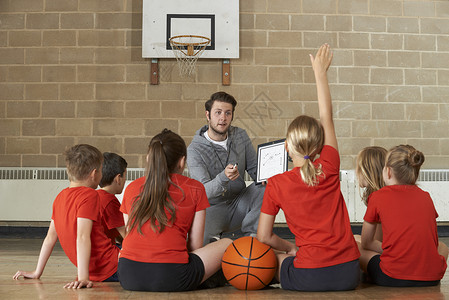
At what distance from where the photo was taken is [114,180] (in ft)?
9.14

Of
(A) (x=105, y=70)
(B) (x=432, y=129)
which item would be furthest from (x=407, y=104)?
(A) (x=105, y=70)

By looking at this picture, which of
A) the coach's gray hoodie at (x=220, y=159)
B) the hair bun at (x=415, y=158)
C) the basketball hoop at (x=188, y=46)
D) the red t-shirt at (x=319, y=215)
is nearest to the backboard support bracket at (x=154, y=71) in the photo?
the basketball hoop at (x=188, y=46)

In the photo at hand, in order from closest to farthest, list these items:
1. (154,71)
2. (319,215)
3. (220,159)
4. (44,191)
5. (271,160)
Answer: (319,215)
(271,160)
(220,159)
(44,191)
(154,71)

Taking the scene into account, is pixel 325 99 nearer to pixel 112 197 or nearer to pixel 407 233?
pixel 407 233

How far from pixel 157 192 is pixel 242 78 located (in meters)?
3.74

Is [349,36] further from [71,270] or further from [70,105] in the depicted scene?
[71,270]

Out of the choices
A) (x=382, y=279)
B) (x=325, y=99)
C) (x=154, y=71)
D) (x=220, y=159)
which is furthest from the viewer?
(x=154, y=71)

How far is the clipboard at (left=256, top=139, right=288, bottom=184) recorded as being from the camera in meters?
3.10

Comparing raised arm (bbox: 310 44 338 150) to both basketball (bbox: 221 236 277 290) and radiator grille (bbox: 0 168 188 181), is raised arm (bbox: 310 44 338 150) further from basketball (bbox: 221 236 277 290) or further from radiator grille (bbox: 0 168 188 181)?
radiator grille (bbox: 0 168 188 181)

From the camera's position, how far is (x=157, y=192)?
212 cm

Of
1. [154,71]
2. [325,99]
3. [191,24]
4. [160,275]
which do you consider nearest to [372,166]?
[325,99]

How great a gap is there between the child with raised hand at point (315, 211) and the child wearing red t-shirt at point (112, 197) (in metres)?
0.83

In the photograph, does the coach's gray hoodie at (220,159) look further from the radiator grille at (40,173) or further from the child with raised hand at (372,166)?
the radiator grille at (40,173)

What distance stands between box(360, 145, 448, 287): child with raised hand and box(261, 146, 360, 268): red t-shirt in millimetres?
227
